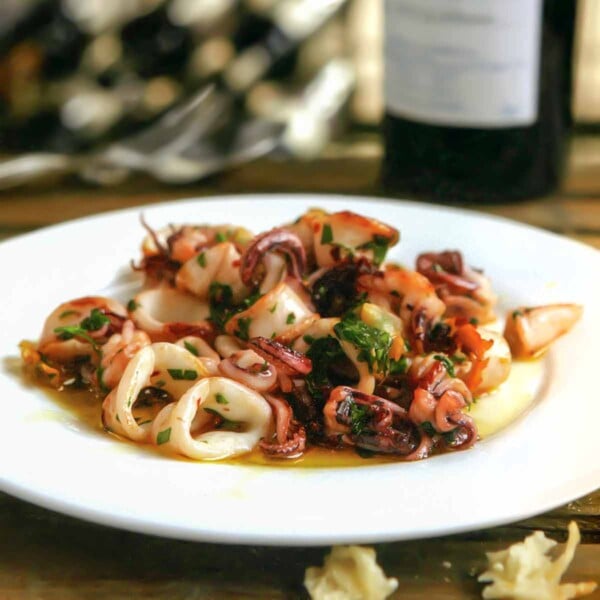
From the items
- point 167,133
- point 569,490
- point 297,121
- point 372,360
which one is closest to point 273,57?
point 297,121

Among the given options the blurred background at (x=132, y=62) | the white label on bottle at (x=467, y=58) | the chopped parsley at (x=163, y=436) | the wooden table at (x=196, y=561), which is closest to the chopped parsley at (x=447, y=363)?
the wooden table at (x=196, y=561)

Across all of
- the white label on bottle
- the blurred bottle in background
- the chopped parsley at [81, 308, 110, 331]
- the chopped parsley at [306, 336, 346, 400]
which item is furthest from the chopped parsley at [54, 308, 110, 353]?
the blurred bottle in background

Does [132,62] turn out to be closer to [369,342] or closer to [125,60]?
[125,60]

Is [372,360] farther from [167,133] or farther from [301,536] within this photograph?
[167,133]

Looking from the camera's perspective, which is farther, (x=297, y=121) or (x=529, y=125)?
(x=297, y=121)

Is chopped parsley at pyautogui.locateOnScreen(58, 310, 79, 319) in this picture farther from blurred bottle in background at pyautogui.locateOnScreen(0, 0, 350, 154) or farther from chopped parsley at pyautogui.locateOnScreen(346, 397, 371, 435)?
blurred bottle in background at pyautogui.locateOnScreen(0, 0, 350, 154)

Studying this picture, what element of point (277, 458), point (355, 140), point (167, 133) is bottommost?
point (355, 140)

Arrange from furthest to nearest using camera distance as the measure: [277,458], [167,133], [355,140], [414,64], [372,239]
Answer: [355,140], [167,133], [414,64], [372,239], [277,458]
